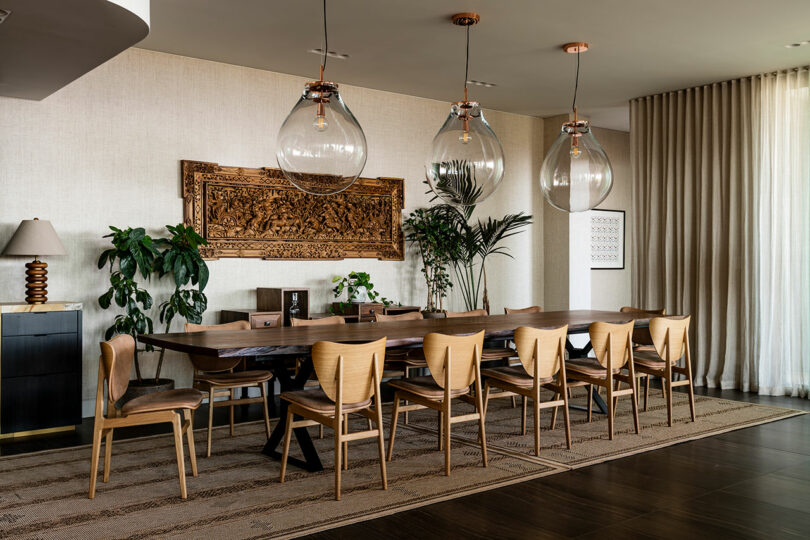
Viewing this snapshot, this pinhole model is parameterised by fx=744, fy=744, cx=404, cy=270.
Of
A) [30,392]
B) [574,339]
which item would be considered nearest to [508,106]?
[574,339]

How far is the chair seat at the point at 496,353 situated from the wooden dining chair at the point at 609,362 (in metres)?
0.74

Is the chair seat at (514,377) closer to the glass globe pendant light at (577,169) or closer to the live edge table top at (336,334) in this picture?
the live edge table top at (336,334)

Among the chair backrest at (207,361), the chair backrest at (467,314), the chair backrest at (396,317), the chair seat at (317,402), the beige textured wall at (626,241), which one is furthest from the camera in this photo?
the beige textured wall at (626,241)

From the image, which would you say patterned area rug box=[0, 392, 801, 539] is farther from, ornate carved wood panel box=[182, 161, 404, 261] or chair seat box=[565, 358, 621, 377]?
ornate carved wood panel box=[182, 161, 404, 261]

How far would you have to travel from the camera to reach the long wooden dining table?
4000 millimetres

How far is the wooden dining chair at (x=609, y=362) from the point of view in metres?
5.12

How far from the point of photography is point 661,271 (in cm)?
810

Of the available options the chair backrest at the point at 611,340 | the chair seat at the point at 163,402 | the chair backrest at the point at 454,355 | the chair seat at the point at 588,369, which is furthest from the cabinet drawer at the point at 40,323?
the chair backrest at the point at 611,340

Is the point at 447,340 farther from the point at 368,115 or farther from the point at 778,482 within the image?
the point at 368,115

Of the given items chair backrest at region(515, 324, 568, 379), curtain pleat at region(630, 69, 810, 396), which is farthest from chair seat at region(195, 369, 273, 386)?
curtain pleat at region(630, 69, 810, 396)

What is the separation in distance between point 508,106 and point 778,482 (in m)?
5.65

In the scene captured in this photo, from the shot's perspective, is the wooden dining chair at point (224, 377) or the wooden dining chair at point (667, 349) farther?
the wooden dining chair at point (667, 349)

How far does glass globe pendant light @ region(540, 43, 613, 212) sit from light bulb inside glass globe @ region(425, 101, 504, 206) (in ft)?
2.40

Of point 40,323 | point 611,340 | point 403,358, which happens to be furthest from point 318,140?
point 40,323
